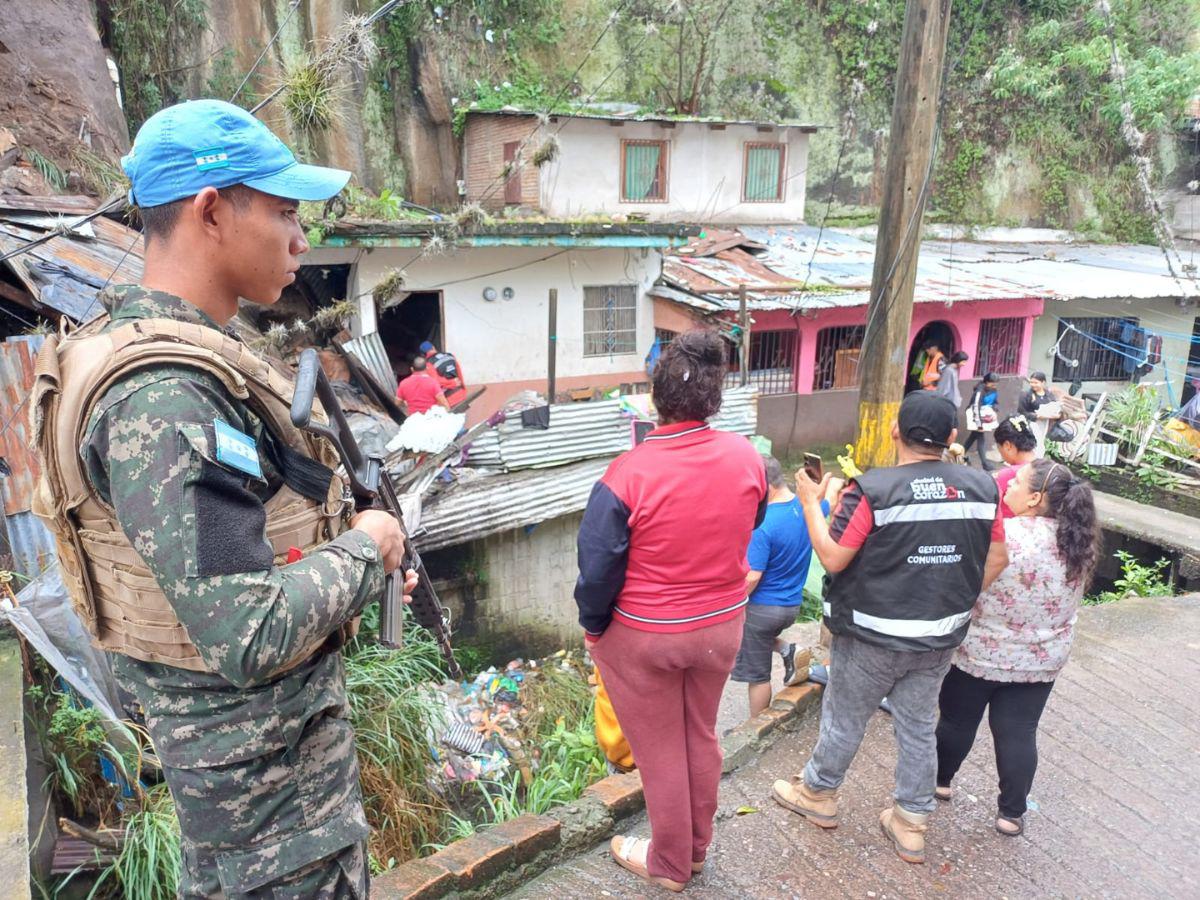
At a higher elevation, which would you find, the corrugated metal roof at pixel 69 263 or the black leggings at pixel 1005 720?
the corrugated metal roof at pixel 69 263

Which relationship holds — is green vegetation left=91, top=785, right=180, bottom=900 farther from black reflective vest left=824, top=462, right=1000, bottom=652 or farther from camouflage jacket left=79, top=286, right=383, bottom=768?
black reflective vest left=824, top=462, right=1000, bottom=652

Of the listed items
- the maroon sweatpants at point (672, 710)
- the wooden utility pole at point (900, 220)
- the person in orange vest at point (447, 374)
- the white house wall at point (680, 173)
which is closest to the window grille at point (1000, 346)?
the white house wall at point (680, 173)

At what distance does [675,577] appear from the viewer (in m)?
2.41

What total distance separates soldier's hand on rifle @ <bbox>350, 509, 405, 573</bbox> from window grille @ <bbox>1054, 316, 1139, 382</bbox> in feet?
57.5

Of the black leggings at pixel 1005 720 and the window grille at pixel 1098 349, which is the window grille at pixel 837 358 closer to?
the window grille at pixel 1098 349

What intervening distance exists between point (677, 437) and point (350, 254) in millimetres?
9421

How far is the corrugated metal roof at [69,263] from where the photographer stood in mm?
5035

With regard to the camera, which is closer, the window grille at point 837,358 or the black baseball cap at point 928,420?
the black baseball cap at point 928,420

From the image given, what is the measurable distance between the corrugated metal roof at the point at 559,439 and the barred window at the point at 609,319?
5.02m

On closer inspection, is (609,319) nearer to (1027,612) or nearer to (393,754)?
(393,754)

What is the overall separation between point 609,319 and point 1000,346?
7.90 metres

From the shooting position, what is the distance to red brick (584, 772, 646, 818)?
10.0ft

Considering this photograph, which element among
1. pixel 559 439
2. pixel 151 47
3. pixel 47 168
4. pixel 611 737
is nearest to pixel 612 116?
pixel 151 47

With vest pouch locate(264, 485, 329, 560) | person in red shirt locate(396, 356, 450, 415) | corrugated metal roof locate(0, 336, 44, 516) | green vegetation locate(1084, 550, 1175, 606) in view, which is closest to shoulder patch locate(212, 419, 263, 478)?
vest pouch locate(264, 485, 329, 560)
